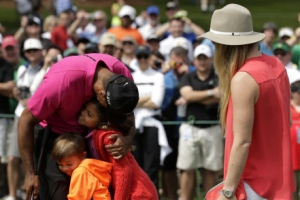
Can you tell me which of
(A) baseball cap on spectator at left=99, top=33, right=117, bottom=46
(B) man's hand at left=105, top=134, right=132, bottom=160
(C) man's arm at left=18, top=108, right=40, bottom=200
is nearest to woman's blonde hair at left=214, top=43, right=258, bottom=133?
(B) man's hand at left=105, top=134, right=132, bottom=160

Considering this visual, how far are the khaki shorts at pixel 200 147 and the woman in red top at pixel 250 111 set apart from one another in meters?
3.60

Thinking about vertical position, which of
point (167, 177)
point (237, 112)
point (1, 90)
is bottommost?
point (167, 177)

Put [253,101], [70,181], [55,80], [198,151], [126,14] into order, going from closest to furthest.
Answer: [253,101], [55,80], [70,181], [198,151], [126,14]

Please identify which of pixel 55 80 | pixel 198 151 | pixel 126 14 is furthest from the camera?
pixel 126 14

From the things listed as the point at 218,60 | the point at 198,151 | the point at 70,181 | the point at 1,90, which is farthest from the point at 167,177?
the point at 218,60

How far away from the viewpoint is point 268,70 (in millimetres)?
4445

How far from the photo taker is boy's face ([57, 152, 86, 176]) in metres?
5.07

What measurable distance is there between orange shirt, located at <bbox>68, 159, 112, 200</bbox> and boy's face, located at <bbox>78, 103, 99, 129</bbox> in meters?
0.25

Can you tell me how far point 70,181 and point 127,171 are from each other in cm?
45

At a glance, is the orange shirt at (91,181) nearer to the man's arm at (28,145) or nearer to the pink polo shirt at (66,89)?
the man's arm at (28,145)

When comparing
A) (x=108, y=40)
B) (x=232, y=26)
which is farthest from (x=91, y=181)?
(x=108, y=40)

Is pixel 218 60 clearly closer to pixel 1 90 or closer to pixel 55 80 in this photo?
pixel 55 80

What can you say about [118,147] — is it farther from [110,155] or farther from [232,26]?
[232,26]

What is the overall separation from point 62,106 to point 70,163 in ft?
1.42
